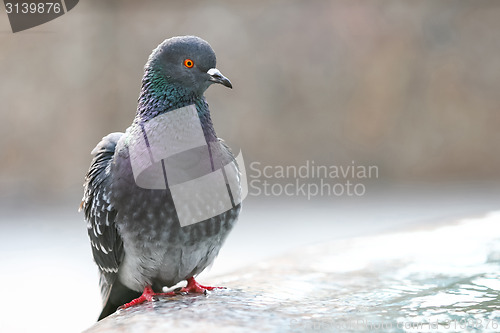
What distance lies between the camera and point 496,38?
9.91m

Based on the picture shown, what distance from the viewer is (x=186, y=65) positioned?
322 centimetres

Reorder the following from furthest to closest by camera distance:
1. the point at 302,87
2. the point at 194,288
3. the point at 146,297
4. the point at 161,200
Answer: the point at 302,87 < the point at 194,288 < the point at 146,297 < the point at 161,200

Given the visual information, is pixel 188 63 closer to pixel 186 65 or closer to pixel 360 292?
pixel 186 65

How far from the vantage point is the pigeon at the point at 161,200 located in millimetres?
3031

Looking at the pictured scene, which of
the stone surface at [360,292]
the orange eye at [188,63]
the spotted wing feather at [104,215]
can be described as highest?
the orange eye at [188,63]

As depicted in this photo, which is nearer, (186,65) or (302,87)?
(186,65)

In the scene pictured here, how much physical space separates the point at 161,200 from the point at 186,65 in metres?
0.74

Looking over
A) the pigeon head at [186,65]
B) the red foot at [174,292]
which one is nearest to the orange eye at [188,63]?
the pigeon head at [186,65]

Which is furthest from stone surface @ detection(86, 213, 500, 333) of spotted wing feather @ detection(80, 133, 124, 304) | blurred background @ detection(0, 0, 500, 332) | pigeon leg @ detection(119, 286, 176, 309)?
blurred background @ detection(0, 0, 500, 332)

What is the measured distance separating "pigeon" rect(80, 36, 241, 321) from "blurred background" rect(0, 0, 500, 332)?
20.9 ft

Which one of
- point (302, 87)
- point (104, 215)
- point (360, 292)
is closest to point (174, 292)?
point (104, 215)

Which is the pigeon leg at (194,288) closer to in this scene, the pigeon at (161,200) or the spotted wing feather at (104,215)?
the pigeon at (161,200)

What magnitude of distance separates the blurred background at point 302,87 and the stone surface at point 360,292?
540 cm

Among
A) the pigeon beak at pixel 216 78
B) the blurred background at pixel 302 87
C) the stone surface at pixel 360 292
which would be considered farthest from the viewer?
the blurred background at pixel 302 87
